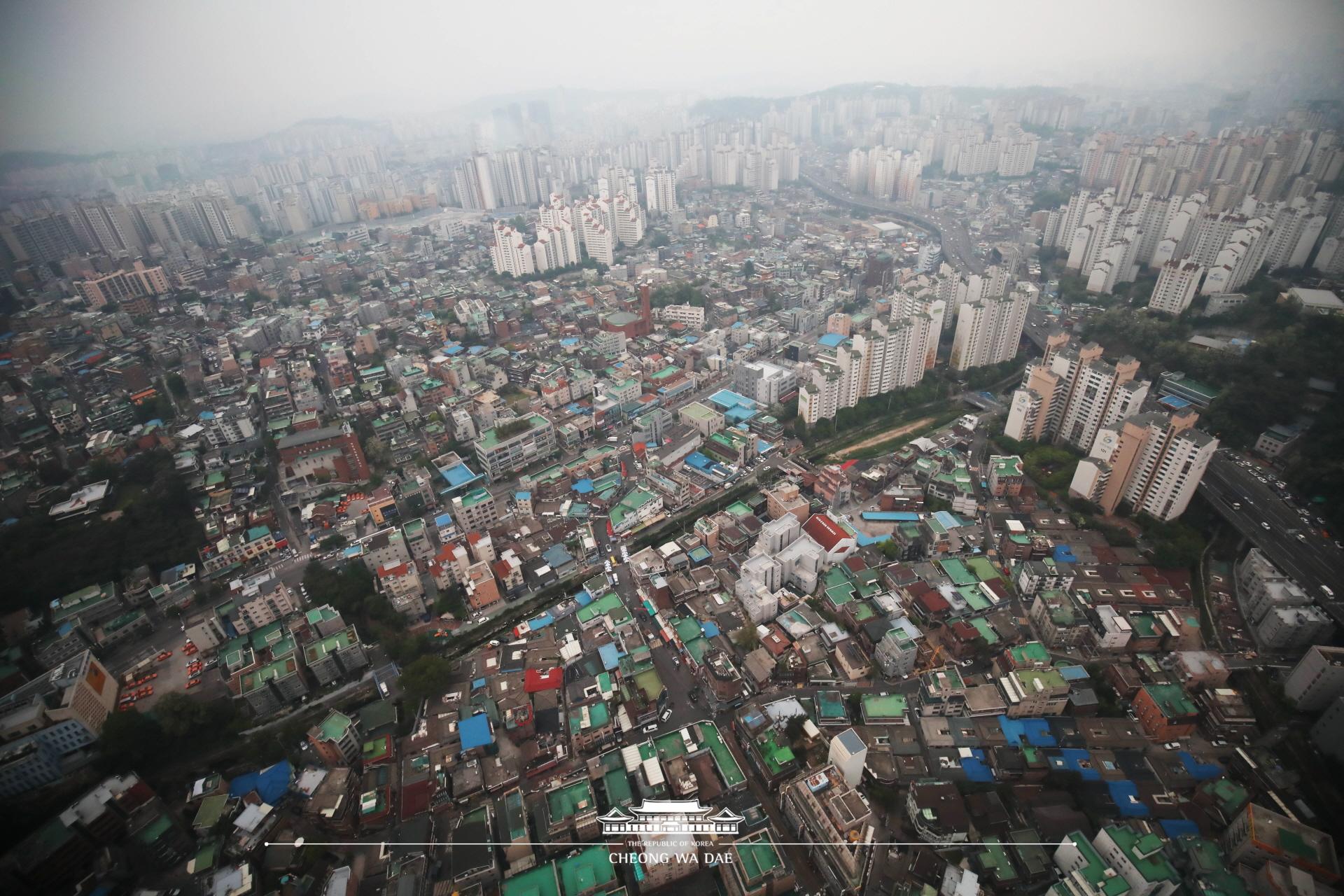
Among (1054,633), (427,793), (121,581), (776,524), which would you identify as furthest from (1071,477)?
(121,581)

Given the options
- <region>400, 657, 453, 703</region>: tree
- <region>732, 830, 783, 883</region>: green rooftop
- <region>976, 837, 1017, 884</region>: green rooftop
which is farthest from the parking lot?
<region>976, 837, 1017, 884</region>: green rooftop

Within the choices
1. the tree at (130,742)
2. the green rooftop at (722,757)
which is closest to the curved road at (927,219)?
the green rooftop at (722,757)

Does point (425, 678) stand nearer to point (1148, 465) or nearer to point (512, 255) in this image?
point (1148, 465)

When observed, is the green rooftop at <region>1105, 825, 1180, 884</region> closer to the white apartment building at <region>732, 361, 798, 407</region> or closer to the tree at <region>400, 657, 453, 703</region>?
the tree at <region>400, 657, 453, 703</region>

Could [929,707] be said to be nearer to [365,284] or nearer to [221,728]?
[221,728]

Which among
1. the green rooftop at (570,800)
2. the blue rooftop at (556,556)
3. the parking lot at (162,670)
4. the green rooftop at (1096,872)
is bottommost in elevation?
the parking lot at (162,670)

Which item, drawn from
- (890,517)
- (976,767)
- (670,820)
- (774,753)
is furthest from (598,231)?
(976,767)

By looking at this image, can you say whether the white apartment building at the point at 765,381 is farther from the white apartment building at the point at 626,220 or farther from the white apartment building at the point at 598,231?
the white apartment building at the point at 626,220
